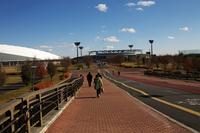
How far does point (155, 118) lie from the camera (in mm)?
13836

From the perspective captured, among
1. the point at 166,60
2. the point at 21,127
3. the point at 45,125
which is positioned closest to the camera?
the point at 21,127

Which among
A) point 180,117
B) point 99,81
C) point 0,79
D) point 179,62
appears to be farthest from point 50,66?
point 180,117

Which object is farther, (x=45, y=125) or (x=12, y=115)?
(x=45, y=125)

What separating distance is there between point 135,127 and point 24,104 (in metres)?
3.89

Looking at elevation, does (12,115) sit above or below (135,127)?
above

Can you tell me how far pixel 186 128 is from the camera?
37.2ft

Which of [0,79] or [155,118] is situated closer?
[155,118]

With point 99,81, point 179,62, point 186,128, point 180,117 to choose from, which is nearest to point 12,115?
point 186,128

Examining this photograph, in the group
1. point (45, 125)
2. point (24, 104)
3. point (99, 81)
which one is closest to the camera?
point (24, 104)

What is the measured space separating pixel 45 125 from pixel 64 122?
1.65 m

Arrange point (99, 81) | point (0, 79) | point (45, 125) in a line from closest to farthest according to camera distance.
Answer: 1. point (45, 125)
2. point (99, 81)
3. point (0, 79)

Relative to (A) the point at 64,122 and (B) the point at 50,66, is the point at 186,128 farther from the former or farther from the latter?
(B) the point at 50,66

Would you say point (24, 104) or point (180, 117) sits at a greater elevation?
point (24, 104)

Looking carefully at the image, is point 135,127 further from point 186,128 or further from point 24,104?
point 24,104
